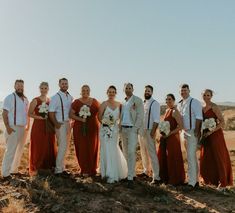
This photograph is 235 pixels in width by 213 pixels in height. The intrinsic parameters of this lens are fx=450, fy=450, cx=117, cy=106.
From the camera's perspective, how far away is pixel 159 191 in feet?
36.3

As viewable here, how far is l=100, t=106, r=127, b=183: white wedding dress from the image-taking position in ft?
39.0

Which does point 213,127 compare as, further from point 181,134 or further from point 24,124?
point 24,124

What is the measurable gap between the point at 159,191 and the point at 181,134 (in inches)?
74.4

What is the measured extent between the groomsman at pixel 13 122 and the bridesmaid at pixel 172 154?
12.6 feet

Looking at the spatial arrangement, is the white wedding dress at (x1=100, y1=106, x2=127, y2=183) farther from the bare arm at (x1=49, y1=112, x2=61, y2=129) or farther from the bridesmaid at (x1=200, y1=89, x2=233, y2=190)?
the bridesmaid at (x1=200, y1=89, x2=233, y2=190)

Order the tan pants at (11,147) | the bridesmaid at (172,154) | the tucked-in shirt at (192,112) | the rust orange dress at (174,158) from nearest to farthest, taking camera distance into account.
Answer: the tucked-in shirt at (192,112), the tan pants at (11,147), the bridesmaid at (172,154), the rust orange dress at (174,158)

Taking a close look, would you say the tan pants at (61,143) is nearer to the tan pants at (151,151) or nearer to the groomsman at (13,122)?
the groomsman at (13,122)

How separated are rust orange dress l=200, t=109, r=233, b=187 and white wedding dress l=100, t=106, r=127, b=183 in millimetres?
2303

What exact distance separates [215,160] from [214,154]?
170 mm

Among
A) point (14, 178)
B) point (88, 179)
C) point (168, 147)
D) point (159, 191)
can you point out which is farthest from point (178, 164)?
point (14, 178)

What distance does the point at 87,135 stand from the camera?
1249 cm

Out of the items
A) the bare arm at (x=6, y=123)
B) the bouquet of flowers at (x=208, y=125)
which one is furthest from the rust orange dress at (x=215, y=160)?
the bare arm at (x=6, y=123)

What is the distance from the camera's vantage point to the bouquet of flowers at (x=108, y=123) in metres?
11.8

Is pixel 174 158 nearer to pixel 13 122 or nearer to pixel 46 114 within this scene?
pixel 46 114
